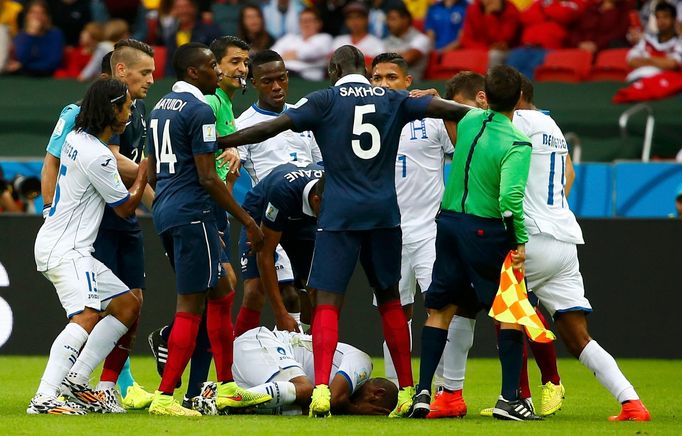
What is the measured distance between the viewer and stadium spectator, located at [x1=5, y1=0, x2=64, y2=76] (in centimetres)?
1802

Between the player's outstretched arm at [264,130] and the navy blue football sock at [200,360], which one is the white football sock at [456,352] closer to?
the navy blue football sock at [200,360]

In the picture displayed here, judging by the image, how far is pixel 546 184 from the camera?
8.18 m

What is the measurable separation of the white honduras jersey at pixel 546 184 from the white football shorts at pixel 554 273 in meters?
0.08

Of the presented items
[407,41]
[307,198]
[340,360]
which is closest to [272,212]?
[307,198]

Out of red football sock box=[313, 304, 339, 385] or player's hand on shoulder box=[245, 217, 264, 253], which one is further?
player's hand on shoulder box=[245, 217, 264, 253]

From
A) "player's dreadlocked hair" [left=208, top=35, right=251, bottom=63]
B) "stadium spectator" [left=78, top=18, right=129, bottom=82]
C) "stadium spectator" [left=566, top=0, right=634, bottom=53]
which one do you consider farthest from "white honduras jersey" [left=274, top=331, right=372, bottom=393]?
"stadium spectator" [left=78, top=18, right=129, bottom=82]

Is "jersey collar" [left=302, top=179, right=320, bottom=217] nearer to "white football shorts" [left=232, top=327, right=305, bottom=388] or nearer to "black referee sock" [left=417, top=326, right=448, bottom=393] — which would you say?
"white football shorts" [left=232, top=327, right=305, bottom=388]

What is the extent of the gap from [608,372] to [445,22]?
10335 mm

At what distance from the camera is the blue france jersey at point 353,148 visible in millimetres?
7895

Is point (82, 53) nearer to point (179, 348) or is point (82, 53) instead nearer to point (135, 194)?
point (135, 194)

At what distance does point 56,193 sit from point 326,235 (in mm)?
1726

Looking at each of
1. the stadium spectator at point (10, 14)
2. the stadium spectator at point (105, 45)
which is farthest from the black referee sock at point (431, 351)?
the stadium spectator at point (10, 14)

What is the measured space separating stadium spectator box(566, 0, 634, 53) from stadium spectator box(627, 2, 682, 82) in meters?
0.64

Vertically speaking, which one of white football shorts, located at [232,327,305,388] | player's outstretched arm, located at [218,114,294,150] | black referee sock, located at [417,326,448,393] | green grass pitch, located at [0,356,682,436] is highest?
player's outstretched arm, located at [218,114,294,150]
